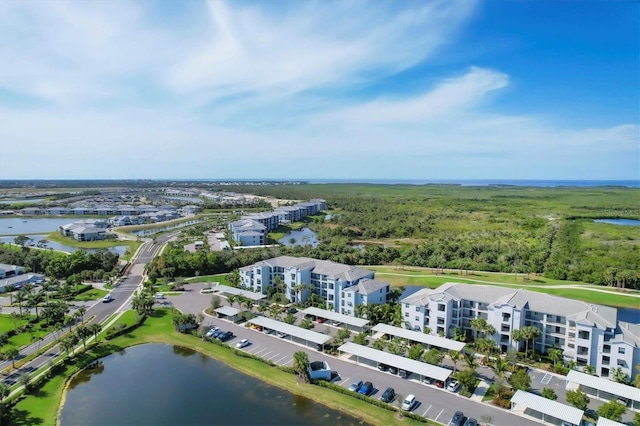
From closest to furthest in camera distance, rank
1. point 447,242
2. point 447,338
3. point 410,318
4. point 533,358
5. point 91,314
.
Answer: point 533,358 → point 447,338 → point 410,318 → point 91,314 → point 447,242

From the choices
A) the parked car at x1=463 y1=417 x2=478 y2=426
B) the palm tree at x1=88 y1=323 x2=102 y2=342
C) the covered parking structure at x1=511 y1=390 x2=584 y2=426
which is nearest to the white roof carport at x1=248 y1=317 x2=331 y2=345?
A: the parked car at x1=463 y1=417 x2=478 y2=426

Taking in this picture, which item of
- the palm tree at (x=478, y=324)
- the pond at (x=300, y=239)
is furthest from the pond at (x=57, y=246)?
the palm tree at (x=478, y=324)

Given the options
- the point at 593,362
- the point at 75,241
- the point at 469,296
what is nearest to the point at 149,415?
the point at 469,296

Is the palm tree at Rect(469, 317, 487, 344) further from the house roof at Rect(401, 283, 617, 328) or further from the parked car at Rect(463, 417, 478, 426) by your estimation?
the parked car at Rect(463, 417, 478, 426)

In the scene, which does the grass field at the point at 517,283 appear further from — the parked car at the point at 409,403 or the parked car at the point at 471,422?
the parked car at the point at 471,422

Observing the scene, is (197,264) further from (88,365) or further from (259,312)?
(88,365)

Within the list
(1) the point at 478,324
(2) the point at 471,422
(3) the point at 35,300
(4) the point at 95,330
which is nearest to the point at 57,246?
(3) the point at 35,300

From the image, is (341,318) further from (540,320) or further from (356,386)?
(540,320)
